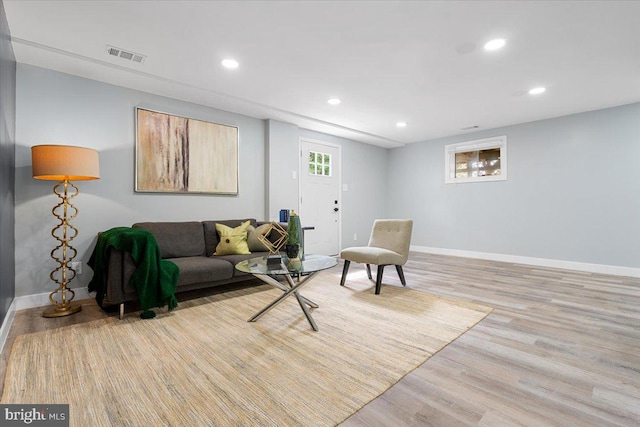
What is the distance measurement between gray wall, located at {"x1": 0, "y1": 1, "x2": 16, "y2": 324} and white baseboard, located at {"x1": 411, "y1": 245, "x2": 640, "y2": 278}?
21.1ft

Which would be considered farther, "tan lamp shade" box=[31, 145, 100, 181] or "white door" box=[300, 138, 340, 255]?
"white door" box=[300, 138, 340, 255]

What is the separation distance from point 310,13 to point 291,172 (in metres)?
2.95

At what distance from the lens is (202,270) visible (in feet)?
9.82

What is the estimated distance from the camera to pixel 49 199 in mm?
2959

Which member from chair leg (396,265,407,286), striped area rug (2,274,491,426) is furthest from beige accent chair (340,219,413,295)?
striped area rug (2,274,491,426)

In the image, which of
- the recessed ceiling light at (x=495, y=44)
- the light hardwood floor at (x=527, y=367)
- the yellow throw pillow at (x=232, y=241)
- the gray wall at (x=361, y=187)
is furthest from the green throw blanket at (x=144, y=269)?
the gray wall at (x=361, y=187)

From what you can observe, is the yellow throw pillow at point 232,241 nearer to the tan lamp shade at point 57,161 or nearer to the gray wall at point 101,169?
the gray wall at point 101,169

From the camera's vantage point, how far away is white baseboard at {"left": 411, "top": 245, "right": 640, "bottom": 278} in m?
4.29

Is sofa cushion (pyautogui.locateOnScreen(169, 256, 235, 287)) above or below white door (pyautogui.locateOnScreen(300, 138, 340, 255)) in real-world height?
below

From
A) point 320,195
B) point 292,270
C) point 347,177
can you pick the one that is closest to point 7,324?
point 292,270

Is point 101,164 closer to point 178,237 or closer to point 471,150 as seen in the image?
point 178,237

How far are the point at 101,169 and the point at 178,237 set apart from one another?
3.62 ft

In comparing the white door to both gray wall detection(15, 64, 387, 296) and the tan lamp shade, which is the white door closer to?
gray wall detection(15, 64, 387, 296)

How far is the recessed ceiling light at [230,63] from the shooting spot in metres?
2.94
